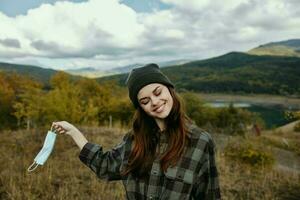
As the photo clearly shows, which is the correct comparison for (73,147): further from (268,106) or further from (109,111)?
(268,106)

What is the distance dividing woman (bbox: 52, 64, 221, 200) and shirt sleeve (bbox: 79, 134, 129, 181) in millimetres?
74

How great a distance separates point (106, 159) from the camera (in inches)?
89.0

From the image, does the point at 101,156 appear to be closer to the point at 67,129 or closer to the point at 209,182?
the point at 67,129

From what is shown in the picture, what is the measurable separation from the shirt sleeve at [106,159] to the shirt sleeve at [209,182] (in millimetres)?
420

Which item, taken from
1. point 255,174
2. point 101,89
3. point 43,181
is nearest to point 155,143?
point 43,181

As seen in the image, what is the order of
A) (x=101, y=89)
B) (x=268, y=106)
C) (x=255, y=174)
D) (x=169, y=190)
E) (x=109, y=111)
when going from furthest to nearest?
(x=268, y=106), (x=101, y=89), (x=109, y=111), (x=255, y=174), (x=169, y=190)

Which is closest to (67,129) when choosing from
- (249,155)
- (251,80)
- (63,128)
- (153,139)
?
(63,128)

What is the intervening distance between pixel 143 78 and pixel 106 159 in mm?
547

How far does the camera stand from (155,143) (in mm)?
2057

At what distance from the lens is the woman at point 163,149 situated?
1.96 meters

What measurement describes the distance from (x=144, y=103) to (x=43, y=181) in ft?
11.1

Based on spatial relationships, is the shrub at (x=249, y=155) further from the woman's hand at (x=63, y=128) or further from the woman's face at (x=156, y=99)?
the woman's face at (x=156, y=99)

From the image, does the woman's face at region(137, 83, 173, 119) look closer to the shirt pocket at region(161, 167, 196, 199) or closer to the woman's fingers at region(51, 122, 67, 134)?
the shirt pocket at region(161, 167, 196, 199)

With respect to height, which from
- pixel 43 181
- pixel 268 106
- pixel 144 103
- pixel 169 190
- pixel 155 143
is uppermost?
pixel 144 103
